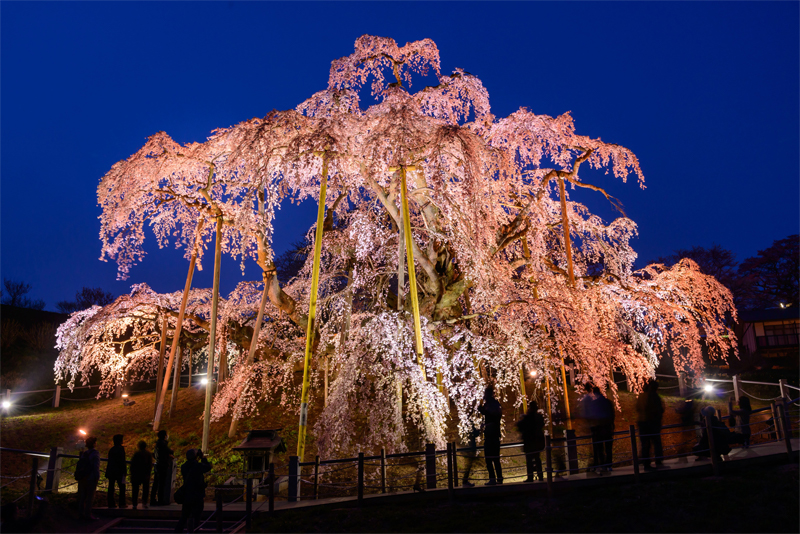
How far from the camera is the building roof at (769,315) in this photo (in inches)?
1203

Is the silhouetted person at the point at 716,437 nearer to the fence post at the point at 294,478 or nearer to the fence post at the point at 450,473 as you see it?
the fence post at the point at 450,473

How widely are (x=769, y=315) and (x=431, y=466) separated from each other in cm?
3168

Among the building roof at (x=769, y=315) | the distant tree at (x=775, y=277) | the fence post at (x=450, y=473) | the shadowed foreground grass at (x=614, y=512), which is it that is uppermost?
the distant tree at (x=775, y=277)

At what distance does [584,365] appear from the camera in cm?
1145

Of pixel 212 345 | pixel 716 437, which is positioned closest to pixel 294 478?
pixel 212 345

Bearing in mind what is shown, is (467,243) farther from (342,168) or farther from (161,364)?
(161,364)

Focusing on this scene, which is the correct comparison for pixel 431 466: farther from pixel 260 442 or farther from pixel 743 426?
pixel 743 426

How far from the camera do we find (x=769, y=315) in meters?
31.0

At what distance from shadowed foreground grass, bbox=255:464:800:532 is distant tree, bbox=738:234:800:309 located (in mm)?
35100

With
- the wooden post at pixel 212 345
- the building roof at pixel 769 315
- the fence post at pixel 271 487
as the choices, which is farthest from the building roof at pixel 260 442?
the building roof at pixel 769 315

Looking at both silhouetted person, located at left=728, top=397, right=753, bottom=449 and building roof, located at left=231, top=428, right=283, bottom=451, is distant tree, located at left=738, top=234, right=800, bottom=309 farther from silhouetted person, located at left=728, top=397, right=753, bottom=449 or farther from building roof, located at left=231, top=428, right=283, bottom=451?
building roof, located at left=231, top=428, right=283, bottom=451

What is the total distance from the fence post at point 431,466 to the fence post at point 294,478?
7.82ft

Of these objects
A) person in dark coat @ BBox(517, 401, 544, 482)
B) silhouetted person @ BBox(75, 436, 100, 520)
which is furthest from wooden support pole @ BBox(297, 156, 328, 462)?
person in dark coat @ BBox(517, 401, 544, 482)

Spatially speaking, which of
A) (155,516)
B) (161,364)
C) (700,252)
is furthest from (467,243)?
(700,252)
